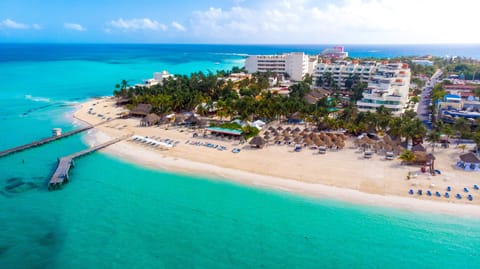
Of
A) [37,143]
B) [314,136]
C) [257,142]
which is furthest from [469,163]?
[37,143]

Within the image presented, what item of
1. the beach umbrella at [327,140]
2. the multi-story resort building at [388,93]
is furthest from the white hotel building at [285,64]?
the beach umbrella at [327,140]

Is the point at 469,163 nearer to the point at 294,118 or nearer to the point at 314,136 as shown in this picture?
the point at 314,136

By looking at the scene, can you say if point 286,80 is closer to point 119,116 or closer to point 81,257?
point 119,116

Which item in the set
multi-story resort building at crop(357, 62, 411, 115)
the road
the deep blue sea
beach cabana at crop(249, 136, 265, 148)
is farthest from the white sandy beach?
multi-story resort building at crop(357, 62, 411, 115)

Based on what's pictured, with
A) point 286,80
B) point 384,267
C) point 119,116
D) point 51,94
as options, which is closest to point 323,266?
point 384,267

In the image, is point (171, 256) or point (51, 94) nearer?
point (171, 256)

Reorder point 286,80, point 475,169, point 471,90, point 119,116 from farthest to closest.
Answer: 1. point 286,80
2. point 471,90
3. point 119,116
4. point 475,169
